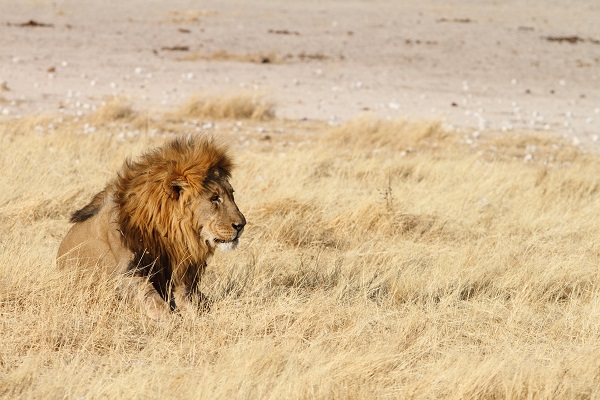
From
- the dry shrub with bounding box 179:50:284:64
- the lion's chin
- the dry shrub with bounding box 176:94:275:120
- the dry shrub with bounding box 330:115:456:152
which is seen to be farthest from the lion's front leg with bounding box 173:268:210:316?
the dry shrub with bounding box 179:50:284:64

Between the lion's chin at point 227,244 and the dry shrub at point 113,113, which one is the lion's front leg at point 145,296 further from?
the dry shrub at point 113,113

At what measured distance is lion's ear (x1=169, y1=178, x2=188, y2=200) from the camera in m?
4.36

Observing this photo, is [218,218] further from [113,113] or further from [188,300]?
[113,113]

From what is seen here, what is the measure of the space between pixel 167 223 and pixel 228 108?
295 inches

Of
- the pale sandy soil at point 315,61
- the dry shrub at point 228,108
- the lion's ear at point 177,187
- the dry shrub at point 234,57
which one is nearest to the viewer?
the lion's ear at point 177,187

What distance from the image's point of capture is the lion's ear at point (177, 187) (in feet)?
14.3

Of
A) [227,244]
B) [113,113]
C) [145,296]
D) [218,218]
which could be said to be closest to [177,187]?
[218,218]

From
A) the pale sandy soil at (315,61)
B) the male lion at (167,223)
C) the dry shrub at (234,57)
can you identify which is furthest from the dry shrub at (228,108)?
the male lion at (167,223)

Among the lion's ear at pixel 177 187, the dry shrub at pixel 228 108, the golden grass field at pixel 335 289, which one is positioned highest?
the lion's ear at pixel 177 187

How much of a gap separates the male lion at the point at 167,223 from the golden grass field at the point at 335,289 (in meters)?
0.13

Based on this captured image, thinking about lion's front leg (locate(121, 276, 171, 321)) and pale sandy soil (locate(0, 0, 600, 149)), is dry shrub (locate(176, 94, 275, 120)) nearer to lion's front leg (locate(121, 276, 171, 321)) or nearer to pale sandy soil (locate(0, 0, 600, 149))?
pale sandy soil (locate(0, 0, 600, 149))

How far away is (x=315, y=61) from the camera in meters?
17.6

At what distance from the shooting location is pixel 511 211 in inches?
299

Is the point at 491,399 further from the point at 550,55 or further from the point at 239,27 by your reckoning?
the point at 239,27
